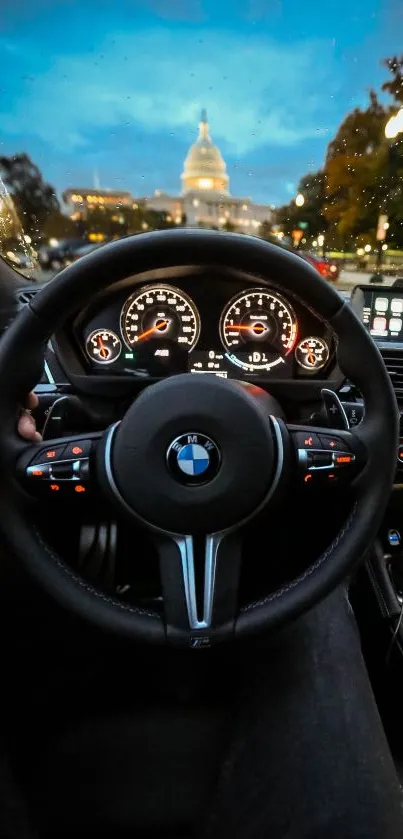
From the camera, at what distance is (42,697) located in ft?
5.57

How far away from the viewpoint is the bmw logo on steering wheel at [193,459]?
3.68ft

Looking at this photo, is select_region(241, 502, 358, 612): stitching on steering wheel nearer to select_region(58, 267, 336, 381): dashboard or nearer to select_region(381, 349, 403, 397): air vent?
select_region(58, 267, 336, 381): dashboard

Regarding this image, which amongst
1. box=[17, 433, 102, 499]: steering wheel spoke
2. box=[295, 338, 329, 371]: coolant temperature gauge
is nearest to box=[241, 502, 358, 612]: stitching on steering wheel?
box=[17, 433, 102, 499]: steering wheel spoke

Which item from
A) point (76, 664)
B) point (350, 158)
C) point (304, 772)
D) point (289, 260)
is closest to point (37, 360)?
point (289, 260)

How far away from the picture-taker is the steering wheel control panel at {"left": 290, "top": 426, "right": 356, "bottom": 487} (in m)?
1.19

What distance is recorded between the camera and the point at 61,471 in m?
1.18

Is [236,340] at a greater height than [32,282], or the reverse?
[32,282]

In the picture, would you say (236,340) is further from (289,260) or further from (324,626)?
(289,260)

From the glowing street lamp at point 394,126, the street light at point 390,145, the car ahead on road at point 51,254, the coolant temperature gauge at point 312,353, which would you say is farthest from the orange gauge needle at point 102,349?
the glowing street lamp at point 394,126

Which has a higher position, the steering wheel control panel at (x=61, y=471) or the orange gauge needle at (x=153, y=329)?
the orange gauge needle at (x=153, y=329)

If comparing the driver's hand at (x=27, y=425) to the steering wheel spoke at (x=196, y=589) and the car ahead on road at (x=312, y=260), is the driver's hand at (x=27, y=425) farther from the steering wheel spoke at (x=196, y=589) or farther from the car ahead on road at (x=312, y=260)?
the car ahead on road at (x=312, y=260)

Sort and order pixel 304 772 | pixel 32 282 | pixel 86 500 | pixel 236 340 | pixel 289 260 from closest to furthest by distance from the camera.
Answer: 1. pixel 289 260
2. pixel 86 500
3. pixel 304 772
4. pixel 236 340
5. pixel 32 282

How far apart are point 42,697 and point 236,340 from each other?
4.28ft

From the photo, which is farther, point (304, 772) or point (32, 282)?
point (32, 282)
